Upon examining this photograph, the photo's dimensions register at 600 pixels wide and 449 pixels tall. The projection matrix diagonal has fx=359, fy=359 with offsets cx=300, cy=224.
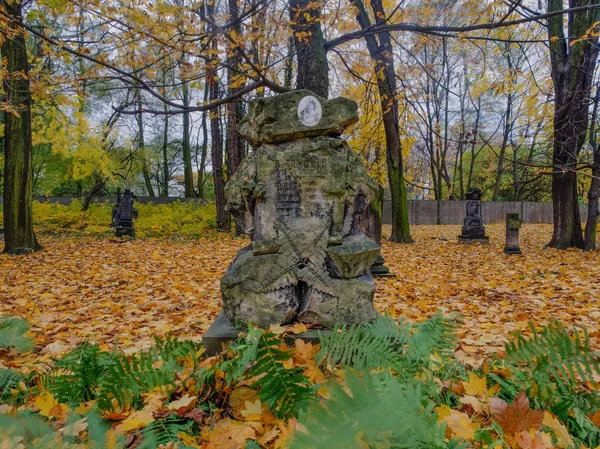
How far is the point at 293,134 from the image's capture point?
3.44m

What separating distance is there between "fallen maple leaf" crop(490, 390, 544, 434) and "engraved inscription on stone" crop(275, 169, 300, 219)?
7.15ft

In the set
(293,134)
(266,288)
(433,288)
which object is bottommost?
(433,288)

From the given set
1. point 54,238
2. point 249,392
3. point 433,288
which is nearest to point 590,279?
point 433,288

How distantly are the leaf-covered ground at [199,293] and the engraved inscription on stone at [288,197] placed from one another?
1591 mm

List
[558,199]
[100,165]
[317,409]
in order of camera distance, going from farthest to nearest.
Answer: [100,165], [558,199], [317,409]

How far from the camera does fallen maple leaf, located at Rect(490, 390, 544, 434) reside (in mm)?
1614

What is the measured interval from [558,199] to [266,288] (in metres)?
10.2

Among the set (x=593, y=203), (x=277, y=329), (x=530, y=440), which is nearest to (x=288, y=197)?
(x=277, y=329)

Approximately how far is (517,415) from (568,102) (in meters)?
9.94

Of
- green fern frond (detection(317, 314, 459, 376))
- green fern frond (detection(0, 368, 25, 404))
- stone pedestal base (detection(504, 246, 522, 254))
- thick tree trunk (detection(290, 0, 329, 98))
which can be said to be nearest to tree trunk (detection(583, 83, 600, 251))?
stone pedestal base (detection(504, 246, 522, 254))

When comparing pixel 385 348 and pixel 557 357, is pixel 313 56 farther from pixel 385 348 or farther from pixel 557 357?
pixel 557 357

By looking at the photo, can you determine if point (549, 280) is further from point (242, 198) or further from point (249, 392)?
point (249, 392)

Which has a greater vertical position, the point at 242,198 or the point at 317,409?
the point at 242,198

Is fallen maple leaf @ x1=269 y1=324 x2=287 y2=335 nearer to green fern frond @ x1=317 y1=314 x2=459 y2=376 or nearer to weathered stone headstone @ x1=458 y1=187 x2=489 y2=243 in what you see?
green fern frond @ x1=317 y1=314 x2=459 y2=376
